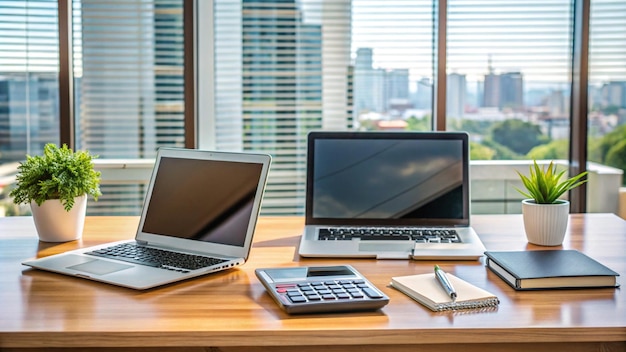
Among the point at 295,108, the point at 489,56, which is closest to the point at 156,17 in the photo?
the point at 295,108

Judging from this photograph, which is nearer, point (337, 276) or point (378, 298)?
point (378, 298)

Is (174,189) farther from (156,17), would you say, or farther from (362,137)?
(156,17)

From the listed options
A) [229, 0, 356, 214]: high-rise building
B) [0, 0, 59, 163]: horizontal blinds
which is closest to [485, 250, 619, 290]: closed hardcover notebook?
[229, 0, 356, 214]: high-rise building

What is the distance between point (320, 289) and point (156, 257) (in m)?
0.48

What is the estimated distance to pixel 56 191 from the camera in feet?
5.96

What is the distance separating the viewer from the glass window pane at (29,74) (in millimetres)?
3172

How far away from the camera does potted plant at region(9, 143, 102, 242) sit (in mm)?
1801

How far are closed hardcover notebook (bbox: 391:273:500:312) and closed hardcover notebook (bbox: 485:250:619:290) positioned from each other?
0.35 feet

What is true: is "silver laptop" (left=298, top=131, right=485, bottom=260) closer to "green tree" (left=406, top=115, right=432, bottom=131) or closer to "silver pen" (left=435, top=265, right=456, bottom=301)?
"silver pen" (left=435, top=265, right=456, bottom=301)

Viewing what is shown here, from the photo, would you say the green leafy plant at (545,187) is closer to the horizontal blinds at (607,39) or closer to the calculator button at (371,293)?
the calculator button at (371,293)

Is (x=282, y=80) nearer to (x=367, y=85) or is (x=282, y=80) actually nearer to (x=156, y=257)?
(x=367, y=85)

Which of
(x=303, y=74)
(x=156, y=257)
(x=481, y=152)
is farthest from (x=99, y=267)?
(x=481, y=152)

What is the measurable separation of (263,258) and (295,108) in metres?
1.65

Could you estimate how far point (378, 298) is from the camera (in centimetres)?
128
